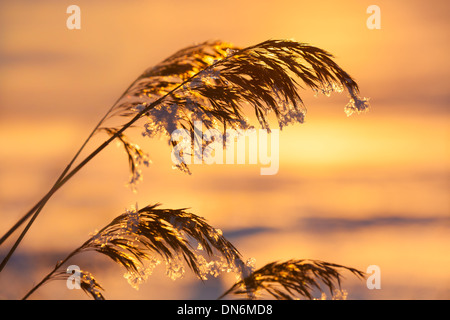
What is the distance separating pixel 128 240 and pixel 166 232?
0.32 meters

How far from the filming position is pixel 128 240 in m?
3.79

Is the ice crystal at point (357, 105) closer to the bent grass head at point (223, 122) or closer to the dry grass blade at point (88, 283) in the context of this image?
the bent grass head at point (223, 122)

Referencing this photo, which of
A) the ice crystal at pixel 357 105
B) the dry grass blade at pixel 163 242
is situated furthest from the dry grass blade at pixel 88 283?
the ice crystal at pixel 357 105

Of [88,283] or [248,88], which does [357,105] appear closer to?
[248,88]

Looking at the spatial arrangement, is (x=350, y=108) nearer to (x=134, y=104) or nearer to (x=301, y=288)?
(x=301, y=288)

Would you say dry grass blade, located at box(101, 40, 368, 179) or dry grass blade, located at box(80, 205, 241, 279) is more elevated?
dry grass blade, located at box(101, 40, 368, 179)

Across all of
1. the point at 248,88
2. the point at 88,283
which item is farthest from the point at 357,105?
the point at 88,283

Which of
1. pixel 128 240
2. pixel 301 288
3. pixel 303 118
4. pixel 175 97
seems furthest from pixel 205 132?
pixel 301 288

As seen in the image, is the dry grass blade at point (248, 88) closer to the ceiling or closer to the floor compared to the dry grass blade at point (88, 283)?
closer to the ceiling

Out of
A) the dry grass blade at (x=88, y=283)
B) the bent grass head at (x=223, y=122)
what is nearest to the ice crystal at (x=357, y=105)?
the bent grass head at (x=223, y=122)

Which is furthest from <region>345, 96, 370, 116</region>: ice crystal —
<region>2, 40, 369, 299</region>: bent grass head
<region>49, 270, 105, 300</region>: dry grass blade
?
<region>49, 270, 105, 300</region>: dry grass blade

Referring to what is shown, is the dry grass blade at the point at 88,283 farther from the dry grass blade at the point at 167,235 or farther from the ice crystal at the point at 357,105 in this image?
the ice crystal at the point at 357,105

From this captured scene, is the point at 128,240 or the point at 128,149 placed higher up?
the point at 128,149

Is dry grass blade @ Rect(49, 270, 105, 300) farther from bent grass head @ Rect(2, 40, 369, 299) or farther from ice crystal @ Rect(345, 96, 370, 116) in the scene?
ice crystal @ Rect(345, 96, 370, 116)
